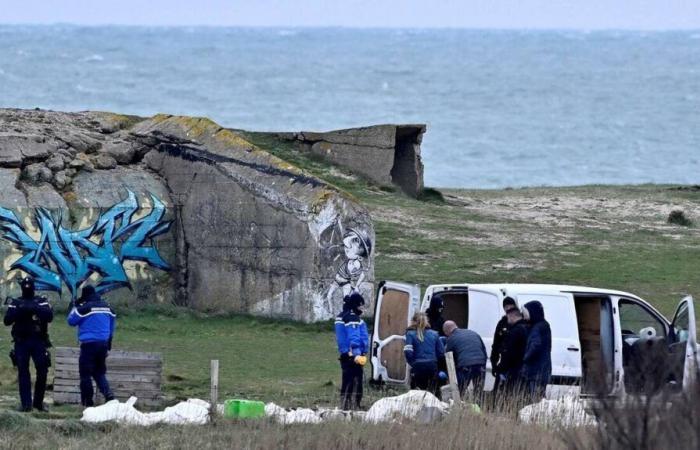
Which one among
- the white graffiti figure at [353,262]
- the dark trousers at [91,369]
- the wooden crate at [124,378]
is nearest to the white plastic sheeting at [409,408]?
the wooden crate at [124,378]

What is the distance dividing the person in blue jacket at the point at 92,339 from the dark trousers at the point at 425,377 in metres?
3.49

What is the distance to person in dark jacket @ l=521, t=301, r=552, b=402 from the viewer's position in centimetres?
1930

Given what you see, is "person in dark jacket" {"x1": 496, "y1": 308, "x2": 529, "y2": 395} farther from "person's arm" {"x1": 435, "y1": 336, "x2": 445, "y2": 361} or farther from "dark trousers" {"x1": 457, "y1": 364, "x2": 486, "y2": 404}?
"person's arm" {"x1": 435, "y1": 336, "x2": 445, "y2": 361}

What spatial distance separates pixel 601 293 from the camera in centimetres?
2092

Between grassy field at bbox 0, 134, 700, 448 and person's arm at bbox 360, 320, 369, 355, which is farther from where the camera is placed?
grassy field at bbox 0, 134, 700, 448

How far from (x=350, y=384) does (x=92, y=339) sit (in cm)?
294

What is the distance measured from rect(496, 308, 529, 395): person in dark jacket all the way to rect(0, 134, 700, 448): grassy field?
2.16 m

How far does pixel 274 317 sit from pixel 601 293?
765 cm

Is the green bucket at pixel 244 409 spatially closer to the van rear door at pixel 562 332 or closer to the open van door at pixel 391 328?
the open van door at pixel 391 328

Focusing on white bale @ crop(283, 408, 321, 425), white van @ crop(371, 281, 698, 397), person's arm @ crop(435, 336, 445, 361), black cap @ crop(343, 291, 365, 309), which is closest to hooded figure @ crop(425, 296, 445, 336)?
white van @ crop(371, 281, 698, 397)

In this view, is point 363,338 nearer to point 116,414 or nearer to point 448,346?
point 448,346

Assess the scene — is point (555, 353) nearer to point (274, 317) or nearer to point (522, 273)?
point (274, 317)

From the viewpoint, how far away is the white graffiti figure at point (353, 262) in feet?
89.4

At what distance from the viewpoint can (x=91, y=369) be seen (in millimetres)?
19266
